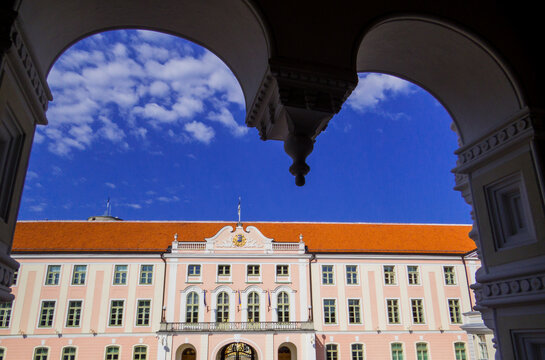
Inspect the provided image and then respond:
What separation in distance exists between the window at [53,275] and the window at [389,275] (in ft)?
61.2

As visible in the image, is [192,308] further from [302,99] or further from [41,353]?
[302,99]

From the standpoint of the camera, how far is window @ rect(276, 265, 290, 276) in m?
24.9

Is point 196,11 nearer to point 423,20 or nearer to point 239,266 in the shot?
point 423,20

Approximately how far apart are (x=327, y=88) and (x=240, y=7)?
2.75 feet

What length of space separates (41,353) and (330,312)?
51.1 feet

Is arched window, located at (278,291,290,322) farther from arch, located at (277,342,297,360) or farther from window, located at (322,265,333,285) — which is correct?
window, located at (322,265,333,285)

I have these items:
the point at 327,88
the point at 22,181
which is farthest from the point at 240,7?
the point at 22,181

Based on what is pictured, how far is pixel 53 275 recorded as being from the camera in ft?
77.8

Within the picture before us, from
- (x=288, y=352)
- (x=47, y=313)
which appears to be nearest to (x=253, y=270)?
(x=288, y=352)

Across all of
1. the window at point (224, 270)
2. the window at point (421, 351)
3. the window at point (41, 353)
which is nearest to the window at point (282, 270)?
the window at point (224, 270)

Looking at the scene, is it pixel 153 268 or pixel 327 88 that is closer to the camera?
pixel 327 88

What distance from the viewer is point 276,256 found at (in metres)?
25.0

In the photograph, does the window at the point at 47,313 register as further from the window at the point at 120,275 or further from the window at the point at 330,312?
the window at the point at 330,312

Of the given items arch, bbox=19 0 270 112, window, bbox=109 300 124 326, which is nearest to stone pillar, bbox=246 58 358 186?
arch, bbox=19 0 270 112
